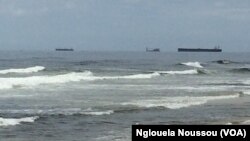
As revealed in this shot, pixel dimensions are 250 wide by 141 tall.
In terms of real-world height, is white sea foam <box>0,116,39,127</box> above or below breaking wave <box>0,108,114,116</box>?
below

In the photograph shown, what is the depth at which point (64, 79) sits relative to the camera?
43.2m

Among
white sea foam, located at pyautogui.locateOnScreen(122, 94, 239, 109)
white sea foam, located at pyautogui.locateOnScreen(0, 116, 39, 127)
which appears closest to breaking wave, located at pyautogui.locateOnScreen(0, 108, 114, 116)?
white sea foam, located at pyautogui.locateOnScreen(0, 116, 39, 127)

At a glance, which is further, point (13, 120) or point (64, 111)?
point (64, 111)

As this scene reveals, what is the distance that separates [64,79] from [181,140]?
3573 centimetres

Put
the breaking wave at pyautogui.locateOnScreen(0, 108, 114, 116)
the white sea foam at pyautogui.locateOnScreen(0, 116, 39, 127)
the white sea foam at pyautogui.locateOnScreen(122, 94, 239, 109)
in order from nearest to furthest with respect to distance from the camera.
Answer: the white sea foam at pyautogui.locateOnScreen(0, 116, 39, 127)
the breaking wave at pyautogui.locateOnScreen(0, 108, 114, 116)
the white sea foam at pyautogui.locateOnScreen(122, 94, 239, 109)

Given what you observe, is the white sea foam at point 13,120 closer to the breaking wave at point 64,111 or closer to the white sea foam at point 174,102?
the breaking wave at point 64,111

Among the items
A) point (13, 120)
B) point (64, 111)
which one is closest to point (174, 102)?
point (64, 111)

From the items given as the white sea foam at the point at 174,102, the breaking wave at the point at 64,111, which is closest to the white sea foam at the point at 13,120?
the breaking wave at the point at 64,111

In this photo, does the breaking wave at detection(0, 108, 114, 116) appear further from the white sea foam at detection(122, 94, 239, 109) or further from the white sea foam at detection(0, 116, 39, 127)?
the white sea foam at detection(122, 94, 239, 109)

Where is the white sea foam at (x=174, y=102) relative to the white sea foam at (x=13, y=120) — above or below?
above

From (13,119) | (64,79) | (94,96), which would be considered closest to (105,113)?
(13,119)

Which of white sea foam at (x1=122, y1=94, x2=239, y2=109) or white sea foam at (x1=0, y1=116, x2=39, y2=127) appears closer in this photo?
white sea foam at (x1=0, y1=116, x2=39, y2=127)

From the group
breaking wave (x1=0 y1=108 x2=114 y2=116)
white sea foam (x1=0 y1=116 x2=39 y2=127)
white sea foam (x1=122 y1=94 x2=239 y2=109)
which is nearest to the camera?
white sea foam (x1=0 y1=116 x2=39 y2=127)

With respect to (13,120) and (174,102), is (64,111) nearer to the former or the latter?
(13,120)
